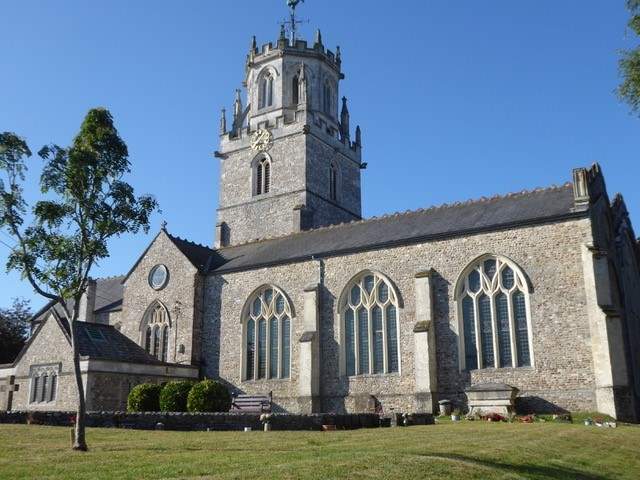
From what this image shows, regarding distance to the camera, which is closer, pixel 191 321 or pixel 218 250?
pixel 191 321

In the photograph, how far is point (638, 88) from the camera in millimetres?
17062

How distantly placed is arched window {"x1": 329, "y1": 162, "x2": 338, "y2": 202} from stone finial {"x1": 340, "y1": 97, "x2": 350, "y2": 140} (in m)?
3.46

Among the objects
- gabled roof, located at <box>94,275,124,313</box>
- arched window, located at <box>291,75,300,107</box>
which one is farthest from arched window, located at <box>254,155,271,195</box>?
gabled roof, located at <box>94,275,124,313</box>

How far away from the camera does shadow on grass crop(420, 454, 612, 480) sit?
12.4 metres

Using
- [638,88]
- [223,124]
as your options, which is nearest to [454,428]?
[638,88]

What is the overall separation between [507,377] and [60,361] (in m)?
21.4

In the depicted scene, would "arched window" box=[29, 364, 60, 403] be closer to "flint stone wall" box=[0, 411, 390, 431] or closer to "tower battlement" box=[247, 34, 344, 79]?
"flint stone wall" box=[0, 411, 390, 431]

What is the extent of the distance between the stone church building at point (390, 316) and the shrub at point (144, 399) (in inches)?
87.0

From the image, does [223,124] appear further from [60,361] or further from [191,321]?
[60,361]

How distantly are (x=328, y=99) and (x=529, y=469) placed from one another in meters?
41.9

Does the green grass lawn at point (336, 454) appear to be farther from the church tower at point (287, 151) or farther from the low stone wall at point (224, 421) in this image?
the church tower at point (287, 151)

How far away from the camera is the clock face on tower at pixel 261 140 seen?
48219 millimetres

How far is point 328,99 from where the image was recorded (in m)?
51.6

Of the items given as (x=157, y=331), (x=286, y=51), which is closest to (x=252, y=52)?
(x=286, y=51)
